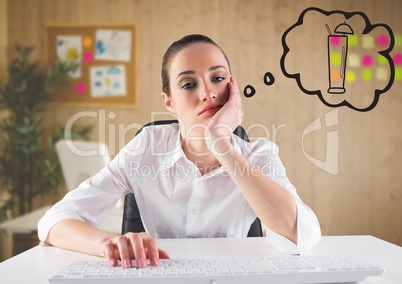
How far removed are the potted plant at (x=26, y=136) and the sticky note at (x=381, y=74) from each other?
2.72 meters

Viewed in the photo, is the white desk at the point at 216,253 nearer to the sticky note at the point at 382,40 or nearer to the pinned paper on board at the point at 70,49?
the pinned paper on board at the point at 70,49

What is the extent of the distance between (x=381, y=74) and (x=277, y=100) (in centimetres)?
102

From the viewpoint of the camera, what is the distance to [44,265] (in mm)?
1006

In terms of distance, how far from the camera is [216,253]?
112cm

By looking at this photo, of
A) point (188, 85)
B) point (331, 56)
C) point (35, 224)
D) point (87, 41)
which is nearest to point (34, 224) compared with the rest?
point (35, 224)

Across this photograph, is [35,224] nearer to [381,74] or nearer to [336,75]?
[336,75]

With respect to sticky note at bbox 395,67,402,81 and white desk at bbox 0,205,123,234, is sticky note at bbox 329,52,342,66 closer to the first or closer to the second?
sticky note at bbox 395,67,402,81

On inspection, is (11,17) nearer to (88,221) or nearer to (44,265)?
(88,221)

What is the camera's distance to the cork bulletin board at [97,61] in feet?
14.1

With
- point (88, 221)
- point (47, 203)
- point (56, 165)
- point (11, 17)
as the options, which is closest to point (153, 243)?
point (88, 221)

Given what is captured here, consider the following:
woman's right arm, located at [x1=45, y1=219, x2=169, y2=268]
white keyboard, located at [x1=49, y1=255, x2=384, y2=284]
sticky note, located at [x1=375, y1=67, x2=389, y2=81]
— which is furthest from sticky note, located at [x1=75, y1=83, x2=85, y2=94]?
white keyboard, located at [x1=49, y1=255, x2=384, y2=284]

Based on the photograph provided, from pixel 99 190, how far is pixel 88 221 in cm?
10

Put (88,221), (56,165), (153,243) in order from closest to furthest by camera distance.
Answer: (153,243) < (88,221) < (56,165)

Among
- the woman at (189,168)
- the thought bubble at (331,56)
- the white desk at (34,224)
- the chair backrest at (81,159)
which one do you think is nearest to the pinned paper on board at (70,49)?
the chair backrest at (81,159)
